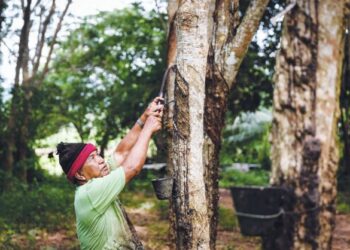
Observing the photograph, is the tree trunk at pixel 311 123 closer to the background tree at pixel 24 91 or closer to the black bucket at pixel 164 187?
the black bucket at pixel 164 187

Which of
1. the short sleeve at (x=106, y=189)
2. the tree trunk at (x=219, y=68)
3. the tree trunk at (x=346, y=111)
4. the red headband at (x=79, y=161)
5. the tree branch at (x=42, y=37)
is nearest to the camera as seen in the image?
the short sleeve at (x=106, y=189)

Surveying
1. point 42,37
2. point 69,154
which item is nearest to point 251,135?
point 42,37

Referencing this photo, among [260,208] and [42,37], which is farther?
[42,37]

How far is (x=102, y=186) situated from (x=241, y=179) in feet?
47.5

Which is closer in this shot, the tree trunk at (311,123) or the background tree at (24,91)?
the tree trunk at (311,123)

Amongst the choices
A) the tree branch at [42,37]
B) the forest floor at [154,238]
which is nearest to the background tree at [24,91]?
the tree branch at [42,37]

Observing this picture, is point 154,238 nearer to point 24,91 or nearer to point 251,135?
point 24,91

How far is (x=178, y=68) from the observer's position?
3.03 m

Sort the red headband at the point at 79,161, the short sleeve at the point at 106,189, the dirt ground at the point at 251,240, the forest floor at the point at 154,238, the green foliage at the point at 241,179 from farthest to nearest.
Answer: the green foliage at the point at 241,179 < the dirt ground at the point at 251,240 < the forest floor at the point at 154,238 < the red headband at the point at 79,161 < the short sleeve at the point at 106,189

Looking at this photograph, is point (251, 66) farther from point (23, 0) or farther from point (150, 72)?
point (23, 0)

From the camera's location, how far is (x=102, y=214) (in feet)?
9.79

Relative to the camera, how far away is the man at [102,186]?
113 inches

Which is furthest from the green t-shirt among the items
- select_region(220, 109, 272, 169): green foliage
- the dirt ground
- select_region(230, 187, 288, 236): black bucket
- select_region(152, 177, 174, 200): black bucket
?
select_region(220, 109, 272, 169): green foliage

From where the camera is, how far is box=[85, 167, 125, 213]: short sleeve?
2.85 m
